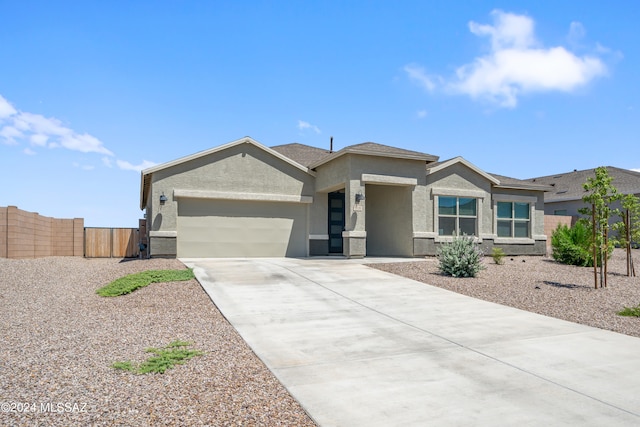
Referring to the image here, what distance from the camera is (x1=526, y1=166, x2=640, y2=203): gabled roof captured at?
2663cm

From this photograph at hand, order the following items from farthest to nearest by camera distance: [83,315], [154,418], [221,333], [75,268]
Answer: [75,268], [83,315], [221,333], [154,418]

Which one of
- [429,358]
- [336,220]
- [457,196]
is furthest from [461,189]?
[429,358]

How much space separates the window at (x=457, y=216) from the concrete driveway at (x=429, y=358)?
8295mm

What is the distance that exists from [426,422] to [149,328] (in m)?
4.98

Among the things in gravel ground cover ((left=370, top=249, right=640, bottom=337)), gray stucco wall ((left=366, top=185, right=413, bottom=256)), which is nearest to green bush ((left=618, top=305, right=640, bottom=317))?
gravel ground cover ((left=370, top=249, right=640, bottom=337))

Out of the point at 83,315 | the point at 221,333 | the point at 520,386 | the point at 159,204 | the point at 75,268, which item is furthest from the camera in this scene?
the point at 159,204

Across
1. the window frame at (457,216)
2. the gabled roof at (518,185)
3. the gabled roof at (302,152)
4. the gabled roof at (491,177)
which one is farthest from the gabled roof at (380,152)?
the gabled roof at (518,185)

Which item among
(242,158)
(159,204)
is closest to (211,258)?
(159,204)

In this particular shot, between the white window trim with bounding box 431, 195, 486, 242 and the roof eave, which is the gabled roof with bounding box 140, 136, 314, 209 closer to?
the roof eave

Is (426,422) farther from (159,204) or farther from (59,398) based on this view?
(159,204)

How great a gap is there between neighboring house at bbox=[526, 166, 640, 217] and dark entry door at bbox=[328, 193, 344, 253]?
15132mm

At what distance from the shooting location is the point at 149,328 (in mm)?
7125

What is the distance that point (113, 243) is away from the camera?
67.4 feet

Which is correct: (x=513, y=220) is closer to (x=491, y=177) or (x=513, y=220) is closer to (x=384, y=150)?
(x=491, y=177)
